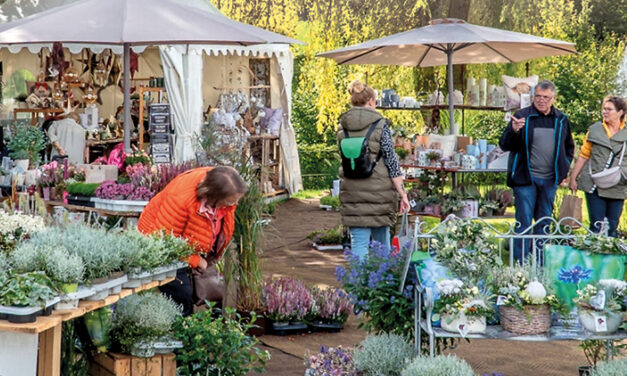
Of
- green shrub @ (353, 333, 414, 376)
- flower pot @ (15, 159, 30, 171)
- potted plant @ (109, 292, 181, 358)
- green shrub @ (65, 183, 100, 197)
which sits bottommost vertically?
green shrub @ (353, 333, 414, 376)

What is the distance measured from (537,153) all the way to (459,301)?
326 cm

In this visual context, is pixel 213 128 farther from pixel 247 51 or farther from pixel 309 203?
pixel 309 203

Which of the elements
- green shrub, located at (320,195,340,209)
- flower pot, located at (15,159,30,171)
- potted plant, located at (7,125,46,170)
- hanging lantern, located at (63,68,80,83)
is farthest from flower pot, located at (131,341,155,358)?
green shrub, located at (320,195,340,209)

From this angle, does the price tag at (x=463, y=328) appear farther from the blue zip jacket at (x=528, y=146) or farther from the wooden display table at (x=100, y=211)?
the wooden display table at (x=100, y=211)

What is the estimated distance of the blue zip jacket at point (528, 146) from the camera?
23.8 ft

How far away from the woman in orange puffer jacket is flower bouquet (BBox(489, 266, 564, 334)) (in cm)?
147

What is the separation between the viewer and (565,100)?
20016mm

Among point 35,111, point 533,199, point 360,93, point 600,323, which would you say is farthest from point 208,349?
point 35,111

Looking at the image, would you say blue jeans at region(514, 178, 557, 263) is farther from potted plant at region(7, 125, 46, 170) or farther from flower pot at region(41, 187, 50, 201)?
potted plant at region(7, 125, 46, 170)

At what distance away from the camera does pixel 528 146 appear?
729cm

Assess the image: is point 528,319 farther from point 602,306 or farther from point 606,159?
point 606,159

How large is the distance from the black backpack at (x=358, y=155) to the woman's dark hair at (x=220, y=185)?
83.9 inches

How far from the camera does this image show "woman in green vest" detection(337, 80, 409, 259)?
696 centimetres

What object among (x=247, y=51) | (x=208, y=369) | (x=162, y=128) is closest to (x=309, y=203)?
(x=247, y=51)
